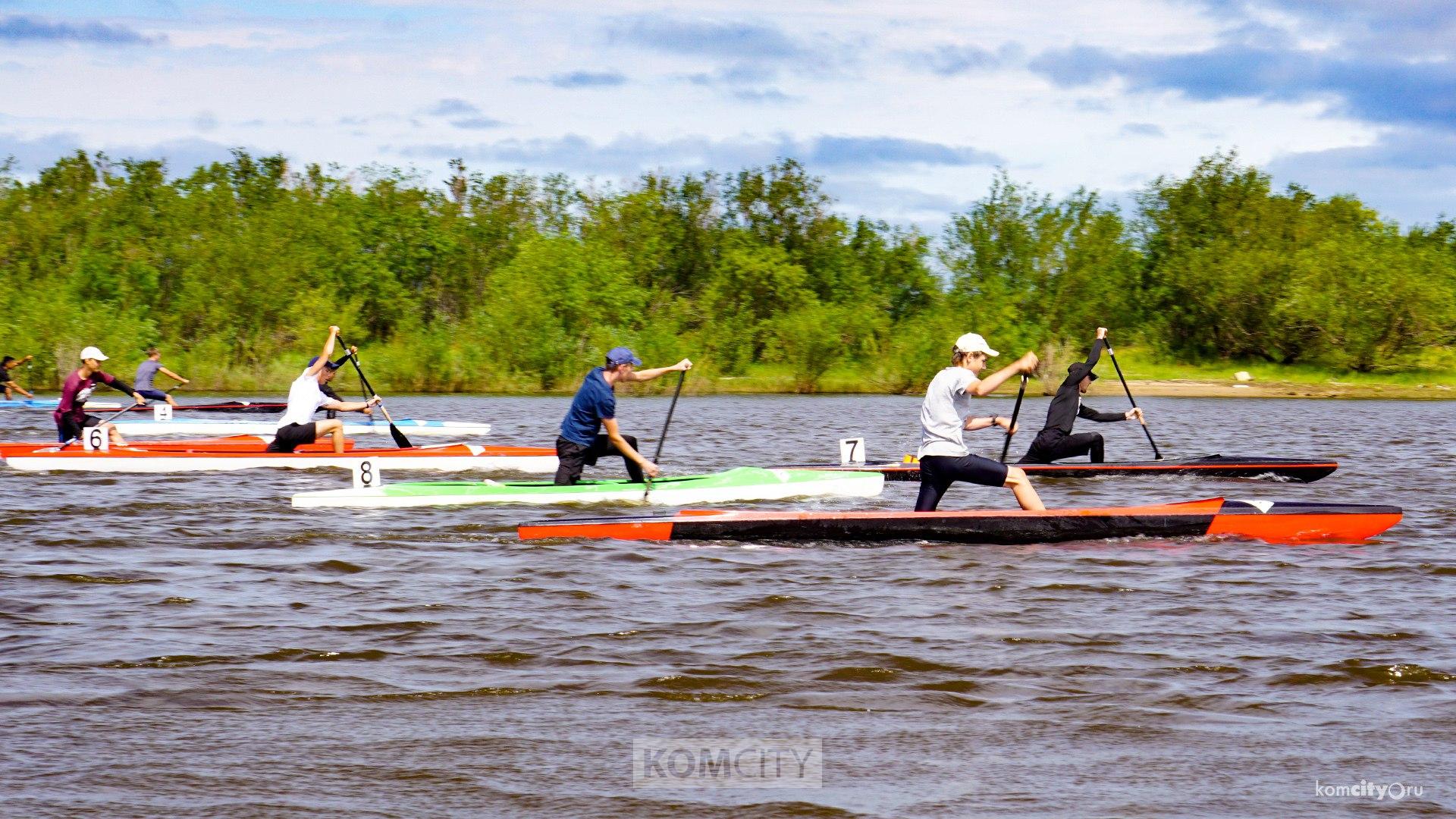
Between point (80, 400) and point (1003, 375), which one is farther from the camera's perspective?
point (80, 400)

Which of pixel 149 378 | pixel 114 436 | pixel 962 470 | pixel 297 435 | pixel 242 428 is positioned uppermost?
pixel 149 378

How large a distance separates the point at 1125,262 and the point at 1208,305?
16.6 feet

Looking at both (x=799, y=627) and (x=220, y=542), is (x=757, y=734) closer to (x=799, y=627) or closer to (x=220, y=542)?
(x=799, y=627)

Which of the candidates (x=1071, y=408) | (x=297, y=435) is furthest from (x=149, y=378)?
(x=1071, y=408)

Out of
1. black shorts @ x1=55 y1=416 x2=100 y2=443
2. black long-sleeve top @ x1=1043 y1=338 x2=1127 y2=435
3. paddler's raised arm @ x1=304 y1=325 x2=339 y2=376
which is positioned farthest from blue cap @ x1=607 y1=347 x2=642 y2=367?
black shorts @ x1=55 y1=416 x2=100 y2=443

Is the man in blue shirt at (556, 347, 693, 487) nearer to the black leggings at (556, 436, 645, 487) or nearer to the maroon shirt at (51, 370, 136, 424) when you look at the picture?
the black leggings at (556, 436, 645, 487)

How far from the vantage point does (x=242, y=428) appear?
24.5 meters

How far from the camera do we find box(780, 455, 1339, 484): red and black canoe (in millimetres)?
16797

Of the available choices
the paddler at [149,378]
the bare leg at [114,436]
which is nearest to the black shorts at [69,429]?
the bare leg at [114,436]

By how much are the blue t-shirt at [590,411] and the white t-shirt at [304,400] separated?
4222 millimetres

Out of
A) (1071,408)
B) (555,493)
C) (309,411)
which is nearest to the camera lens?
(555,493)

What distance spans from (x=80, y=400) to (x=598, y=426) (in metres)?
9.35

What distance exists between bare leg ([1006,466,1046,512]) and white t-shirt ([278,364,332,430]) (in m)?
8.49

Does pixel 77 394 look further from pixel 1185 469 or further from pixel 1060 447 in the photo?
pixel 1185 469
